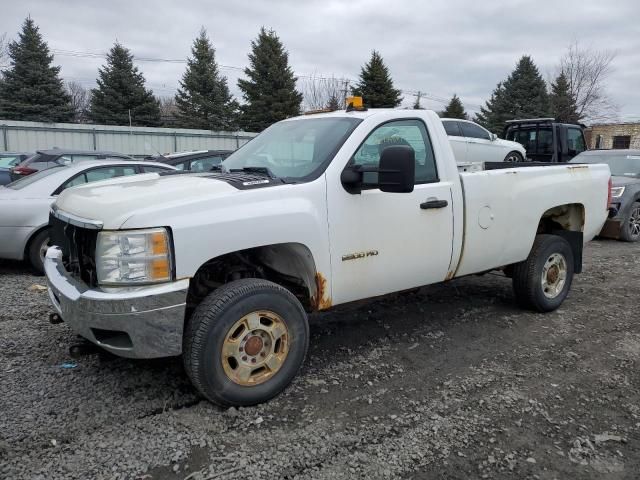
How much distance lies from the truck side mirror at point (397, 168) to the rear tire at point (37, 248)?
489 centimetres

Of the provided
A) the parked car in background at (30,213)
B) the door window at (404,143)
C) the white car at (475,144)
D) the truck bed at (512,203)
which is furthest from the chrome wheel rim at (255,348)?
the white car at (475,144)

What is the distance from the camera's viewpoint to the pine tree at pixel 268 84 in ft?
121

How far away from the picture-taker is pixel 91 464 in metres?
2.76

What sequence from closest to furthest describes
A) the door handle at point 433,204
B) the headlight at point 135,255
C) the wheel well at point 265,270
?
the headlight at point 135,255
the wheel well at point 265,270
the door handle at point 433,204

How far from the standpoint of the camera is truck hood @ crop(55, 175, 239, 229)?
9.78 ft

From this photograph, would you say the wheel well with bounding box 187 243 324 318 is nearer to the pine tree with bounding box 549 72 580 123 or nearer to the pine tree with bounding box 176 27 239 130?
the pine tree with bounding box 176 27 239 130

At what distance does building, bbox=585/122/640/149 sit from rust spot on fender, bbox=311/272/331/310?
3997cm

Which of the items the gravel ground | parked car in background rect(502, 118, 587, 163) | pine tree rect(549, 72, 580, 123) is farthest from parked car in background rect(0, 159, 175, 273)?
pine tree rect(549, 72, 580, 123)

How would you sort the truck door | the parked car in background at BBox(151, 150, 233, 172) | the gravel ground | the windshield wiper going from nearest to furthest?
the gravel ground, the truck door, the windshield wiper, the parked car in background at BBox(151, 150, 233, 172)

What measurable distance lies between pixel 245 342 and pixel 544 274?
3419mm

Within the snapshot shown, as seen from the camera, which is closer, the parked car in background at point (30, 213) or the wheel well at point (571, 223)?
the wheel well at point (571, 223)

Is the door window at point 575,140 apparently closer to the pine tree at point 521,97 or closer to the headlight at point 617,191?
the headlight at point 617,191

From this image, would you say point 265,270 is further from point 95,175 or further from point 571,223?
point 95,175

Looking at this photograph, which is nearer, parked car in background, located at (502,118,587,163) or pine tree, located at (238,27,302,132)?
parked car in background, located at (502,118,587,163)
